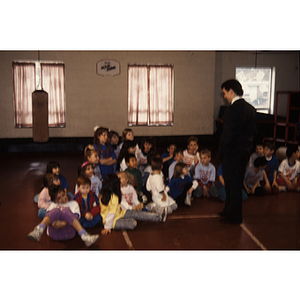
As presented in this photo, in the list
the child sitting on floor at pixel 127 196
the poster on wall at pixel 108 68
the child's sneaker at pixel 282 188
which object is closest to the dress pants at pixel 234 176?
the child sitting on floor at pixel 127 196

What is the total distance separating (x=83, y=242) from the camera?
334 cm

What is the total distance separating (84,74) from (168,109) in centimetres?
252

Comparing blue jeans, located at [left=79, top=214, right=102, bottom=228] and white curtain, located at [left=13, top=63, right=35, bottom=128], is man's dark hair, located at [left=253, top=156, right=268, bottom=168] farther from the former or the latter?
white curtain, located at [left=13, top=63, right=35, bottom=128]

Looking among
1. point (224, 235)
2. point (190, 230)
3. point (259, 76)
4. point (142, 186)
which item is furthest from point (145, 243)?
point (259, 76)

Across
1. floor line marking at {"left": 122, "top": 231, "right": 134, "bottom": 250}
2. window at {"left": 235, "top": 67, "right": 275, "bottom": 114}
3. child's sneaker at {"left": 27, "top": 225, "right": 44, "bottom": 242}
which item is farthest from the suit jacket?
window at {"left": 235, "top": 67, "right": 275, "bottom": 114}

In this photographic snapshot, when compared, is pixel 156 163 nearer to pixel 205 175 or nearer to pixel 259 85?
pixel 205 175

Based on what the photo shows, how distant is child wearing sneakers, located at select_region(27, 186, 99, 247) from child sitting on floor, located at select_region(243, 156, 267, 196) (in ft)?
8.49

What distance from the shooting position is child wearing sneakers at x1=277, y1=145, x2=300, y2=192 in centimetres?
505

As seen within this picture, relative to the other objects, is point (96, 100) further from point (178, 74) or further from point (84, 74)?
point (178, 74)

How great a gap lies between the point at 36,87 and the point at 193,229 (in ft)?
22.1

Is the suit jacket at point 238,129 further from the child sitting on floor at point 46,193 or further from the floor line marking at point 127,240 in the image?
the child sitting on floor at point 46,193

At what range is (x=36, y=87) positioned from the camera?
894cm

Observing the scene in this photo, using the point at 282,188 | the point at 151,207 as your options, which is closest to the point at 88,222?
the point at 151,207

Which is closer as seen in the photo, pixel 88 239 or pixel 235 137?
pixel 88 239
